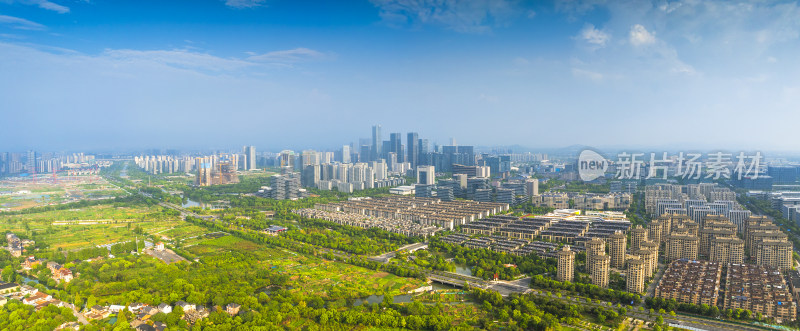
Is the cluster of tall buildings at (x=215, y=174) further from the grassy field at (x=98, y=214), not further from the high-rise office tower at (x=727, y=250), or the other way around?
the high-rise office tower at (x=727, y=250)

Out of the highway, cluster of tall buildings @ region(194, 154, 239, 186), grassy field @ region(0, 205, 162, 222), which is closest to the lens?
the highway

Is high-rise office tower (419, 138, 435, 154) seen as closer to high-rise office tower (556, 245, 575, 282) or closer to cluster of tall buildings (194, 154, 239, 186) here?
cluster of tall buildings (194, 154, 239, 186)

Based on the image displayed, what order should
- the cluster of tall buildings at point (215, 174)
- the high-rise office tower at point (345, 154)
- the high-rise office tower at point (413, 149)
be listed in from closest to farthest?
the cluster of tall buildings at point (215, 174) → the high-rise office tower at point (413, 149) → the high-rise office tower at point (345, 154)

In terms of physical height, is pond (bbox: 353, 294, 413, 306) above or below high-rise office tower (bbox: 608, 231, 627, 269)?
below

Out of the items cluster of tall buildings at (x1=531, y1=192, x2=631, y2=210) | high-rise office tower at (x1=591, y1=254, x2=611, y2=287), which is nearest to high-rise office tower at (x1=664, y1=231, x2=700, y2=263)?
high-rise office tower at (x1=591, y1=254, x2=611, y2=287)

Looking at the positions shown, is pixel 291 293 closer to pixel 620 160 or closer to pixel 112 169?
pixel 620 160

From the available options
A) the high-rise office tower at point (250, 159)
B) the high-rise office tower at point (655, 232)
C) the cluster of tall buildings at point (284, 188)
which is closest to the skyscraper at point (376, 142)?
the high-rise office tower at point (250, 159)

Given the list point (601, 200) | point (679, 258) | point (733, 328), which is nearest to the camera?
point (733, 328)

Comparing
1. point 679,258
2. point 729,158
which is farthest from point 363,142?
point 679,258
